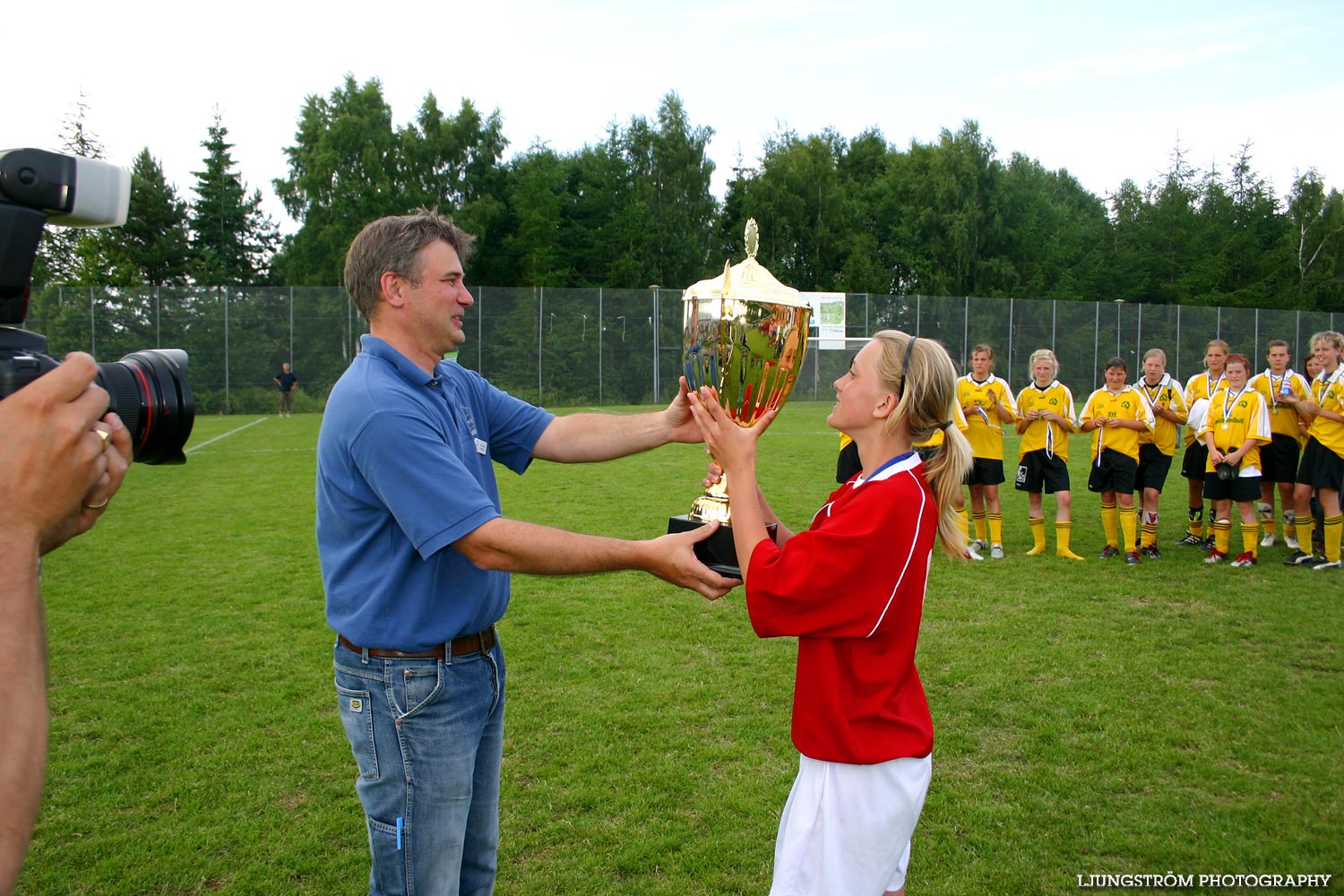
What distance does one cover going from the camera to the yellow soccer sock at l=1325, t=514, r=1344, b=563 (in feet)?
29.8

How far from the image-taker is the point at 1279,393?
9.57 meters

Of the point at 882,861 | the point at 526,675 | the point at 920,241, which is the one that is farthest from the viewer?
the point at 920,241

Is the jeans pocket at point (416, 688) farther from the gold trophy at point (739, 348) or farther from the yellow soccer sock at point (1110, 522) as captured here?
the yellow soccer sock at point (1110, 522)

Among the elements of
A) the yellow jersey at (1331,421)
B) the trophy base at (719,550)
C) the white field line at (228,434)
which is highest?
the yellow jersey at (1331,421)

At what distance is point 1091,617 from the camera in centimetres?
739

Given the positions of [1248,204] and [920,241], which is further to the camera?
[1248,204]

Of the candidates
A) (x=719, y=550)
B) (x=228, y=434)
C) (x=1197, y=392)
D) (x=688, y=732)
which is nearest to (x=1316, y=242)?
(x=1197, y=392)

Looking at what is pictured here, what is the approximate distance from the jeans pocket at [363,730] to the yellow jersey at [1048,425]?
8.65m

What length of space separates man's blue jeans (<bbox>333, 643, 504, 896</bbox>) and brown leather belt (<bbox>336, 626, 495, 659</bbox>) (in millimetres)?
13

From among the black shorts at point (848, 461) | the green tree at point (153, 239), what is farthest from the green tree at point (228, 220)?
the black shorts at point (848, 461)

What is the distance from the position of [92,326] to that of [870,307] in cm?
2683

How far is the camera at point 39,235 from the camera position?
4.14ft

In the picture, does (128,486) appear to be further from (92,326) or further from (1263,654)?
(92,326)

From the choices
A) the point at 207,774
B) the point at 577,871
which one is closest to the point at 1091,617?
Result: the point at 577,871
